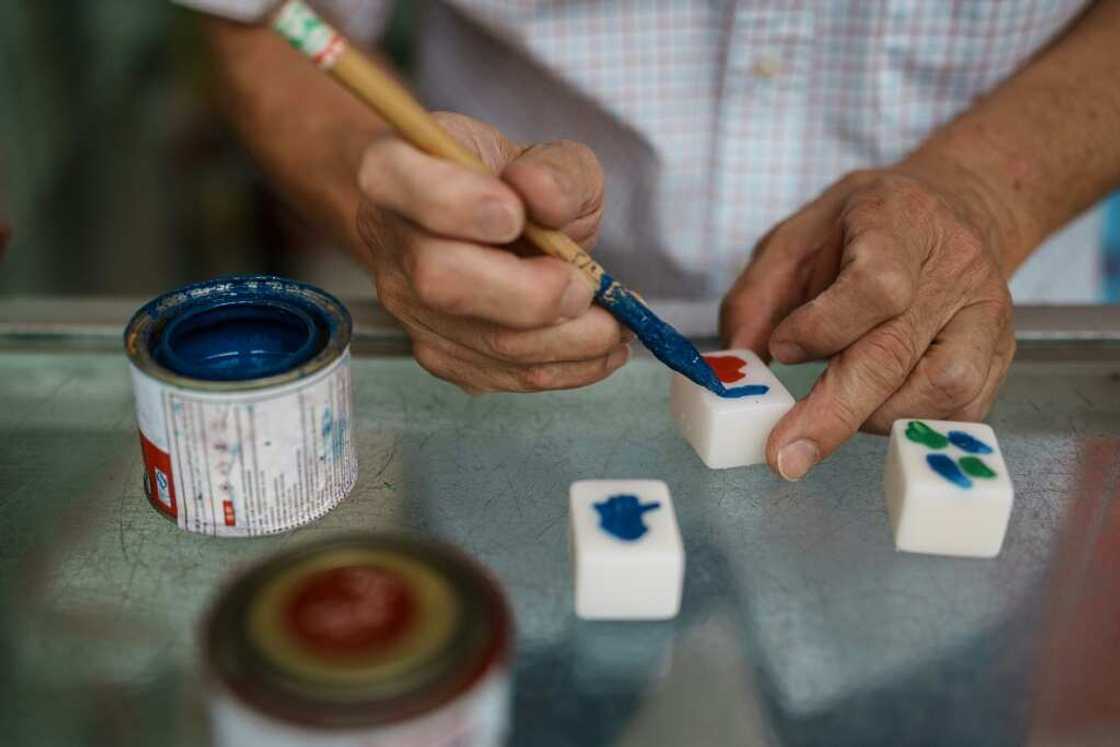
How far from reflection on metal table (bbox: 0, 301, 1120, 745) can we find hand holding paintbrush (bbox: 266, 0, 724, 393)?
110 millimetres

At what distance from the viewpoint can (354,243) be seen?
1.48 metres

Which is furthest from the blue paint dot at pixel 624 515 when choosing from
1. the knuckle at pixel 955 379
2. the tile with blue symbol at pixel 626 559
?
the knuckle at pixel 955 379

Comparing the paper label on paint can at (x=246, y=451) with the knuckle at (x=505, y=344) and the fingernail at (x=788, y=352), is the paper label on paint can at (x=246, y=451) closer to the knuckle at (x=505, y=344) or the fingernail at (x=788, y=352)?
the knuckle at (x=505, y=344)

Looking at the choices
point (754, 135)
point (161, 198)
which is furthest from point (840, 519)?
point (161, 198)

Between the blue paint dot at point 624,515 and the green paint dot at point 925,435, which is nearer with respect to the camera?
the blue paint dot at point 624,515

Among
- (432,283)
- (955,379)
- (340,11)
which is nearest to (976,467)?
(955,379)

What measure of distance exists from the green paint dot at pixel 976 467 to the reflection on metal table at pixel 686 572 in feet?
0.22

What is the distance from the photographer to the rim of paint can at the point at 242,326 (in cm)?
94

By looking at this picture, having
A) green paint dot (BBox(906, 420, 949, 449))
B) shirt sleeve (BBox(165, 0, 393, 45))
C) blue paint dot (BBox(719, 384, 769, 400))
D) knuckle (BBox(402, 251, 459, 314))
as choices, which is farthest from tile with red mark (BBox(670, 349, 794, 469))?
shirt sleeve (BBox(165, 0, 393, 45))

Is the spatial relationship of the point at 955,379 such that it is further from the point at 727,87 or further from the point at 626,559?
the point at 727,87

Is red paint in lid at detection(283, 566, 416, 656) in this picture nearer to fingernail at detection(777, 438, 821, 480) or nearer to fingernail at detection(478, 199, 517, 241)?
fingernail at detection(478, 199, 517, 241)

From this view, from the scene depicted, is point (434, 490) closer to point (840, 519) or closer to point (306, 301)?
point (306, 301)

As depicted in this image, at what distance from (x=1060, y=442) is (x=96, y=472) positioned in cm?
90

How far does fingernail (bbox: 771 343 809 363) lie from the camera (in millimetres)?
1146
